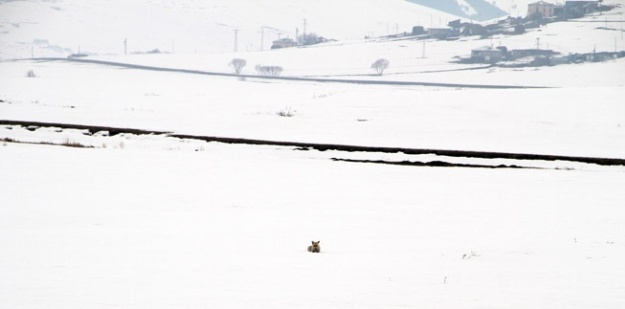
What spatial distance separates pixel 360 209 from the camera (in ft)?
40.3

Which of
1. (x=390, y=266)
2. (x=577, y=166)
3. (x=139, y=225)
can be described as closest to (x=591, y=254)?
(x=390, y=266)

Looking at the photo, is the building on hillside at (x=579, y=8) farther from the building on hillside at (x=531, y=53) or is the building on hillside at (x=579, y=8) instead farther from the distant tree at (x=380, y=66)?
the distant tree at (x=380, y=66)

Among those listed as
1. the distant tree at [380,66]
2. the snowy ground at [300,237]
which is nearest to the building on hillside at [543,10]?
the distant tree at [380,66]

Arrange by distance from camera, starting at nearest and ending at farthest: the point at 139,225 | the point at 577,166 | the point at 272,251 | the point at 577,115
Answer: the point at 272,251
the point at 139,225
the point at 577,166
the point at 577,115

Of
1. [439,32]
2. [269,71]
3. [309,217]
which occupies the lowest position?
[309,217]

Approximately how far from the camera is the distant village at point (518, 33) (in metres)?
118

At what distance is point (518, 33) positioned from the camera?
150m

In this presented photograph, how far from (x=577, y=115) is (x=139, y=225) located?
24.1 meters

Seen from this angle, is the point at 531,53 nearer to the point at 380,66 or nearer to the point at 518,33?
the point at 380,66

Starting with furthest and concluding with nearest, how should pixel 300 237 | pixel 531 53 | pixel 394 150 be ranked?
pixel 531 53 < pixel 394 150 < pixel 300 237

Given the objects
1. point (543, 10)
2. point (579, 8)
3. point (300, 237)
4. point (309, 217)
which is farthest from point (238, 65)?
point (300, 237)

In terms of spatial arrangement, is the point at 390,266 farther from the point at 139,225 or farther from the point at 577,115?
the point at 577,115

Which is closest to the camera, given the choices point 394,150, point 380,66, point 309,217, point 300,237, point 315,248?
point 315,248

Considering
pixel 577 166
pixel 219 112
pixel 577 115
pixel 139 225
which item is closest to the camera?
pixel 139 225
